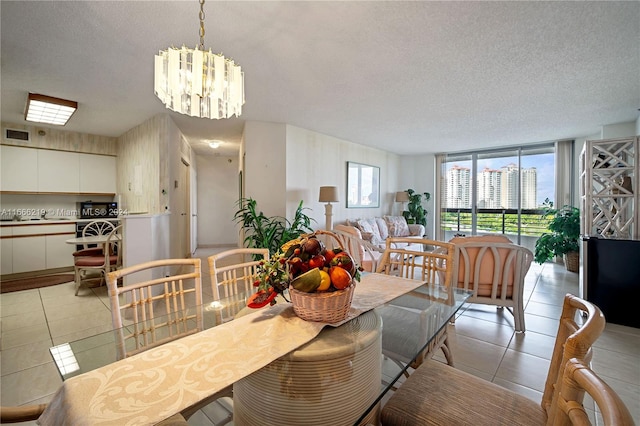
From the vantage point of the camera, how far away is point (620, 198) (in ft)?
10.4

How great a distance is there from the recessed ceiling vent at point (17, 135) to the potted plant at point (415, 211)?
24.7ft

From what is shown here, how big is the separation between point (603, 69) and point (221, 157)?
723cm

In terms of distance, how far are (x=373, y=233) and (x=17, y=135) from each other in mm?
6254

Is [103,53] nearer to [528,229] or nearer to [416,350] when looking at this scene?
[416,350]

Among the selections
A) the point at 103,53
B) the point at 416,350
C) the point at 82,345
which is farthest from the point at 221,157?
the point at 416,350

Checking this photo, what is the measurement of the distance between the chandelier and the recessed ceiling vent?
4896 mm

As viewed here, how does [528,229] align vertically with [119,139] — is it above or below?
below

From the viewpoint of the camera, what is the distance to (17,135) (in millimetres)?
4367

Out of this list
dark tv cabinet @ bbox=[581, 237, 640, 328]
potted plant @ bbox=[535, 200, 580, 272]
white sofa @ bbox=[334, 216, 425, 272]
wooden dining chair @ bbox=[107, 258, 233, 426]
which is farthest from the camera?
potted plant @ bbox=[535, 200, 580, 272]

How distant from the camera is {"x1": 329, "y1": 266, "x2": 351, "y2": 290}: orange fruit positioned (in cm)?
92

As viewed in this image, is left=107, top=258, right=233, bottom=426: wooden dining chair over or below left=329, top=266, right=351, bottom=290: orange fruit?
below

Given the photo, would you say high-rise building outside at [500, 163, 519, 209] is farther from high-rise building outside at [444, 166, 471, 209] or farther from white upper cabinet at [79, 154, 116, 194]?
white upper cabinet at [79, 154, 116, 194]

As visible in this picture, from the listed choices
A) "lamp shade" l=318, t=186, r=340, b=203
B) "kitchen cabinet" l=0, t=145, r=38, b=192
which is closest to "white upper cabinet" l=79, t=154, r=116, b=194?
"kitchen cabinet" l=0, t=145, r=38, b=192

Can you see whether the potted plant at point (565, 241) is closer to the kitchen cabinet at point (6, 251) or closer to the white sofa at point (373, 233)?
the white sofa at point (373, 233)
